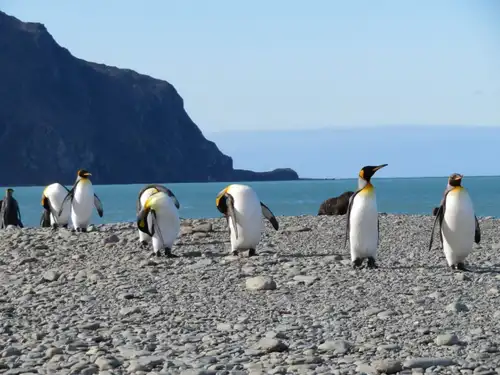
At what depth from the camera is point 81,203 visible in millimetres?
15547

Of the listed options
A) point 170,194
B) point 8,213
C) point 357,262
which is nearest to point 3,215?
point 8,213

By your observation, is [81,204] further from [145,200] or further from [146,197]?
[145,200]

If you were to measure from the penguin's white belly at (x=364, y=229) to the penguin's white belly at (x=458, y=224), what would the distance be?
2.62 ft

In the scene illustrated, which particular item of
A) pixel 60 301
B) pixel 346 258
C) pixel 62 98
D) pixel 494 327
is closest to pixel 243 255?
pixel 346 258

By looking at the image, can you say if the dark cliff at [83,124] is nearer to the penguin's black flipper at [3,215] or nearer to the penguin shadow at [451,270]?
the penguin's black flipper at [3,215]

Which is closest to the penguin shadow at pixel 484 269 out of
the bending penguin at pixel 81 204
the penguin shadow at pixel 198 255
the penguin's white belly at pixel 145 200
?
the penguin shadow at pixel 198 255

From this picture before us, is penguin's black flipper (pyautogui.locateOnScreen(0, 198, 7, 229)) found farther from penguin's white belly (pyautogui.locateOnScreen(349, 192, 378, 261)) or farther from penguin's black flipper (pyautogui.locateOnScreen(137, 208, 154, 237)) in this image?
penguin's white belly (pyautogui.locateOnScreen(349, 192, 378, 261))

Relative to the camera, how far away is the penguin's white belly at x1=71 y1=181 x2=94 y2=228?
15.5 m

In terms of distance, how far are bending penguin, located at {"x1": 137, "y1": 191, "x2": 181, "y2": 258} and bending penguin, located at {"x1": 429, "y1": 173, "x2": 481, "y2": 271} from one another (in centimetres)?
341

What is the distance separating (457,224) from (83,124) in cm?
12351

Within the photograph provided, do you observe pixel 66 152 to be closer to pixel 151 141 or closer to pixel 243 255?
pixel 151 141

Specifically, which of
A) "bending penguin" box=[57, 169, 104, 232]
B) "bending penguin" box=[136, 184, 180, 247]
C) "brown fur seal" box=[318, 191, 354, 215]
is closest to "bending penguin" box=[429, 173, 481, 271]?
"bending penguin" box=[136, 184, 180, 247]

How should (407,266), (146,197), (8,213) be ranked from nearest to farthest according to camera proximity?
(407,266)
(146,197)
(8,213)

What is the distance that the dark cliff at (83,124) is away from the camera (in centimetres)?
12406
